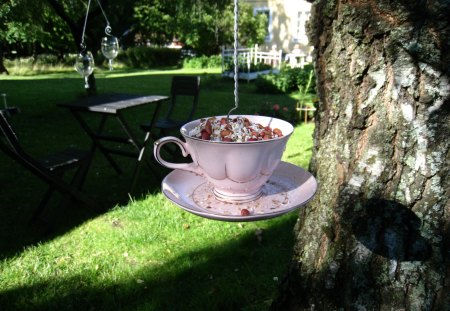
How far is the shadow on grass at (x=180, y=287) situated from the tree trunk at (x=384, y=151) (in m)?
0.96

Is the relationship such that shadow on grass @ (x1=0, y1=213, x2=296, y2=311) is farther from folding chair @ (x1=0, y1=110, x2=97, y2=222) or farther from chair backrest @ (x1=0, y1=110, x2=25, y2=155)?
chair backrest @ (x1=0, y1=110, x2=25, y2=155)

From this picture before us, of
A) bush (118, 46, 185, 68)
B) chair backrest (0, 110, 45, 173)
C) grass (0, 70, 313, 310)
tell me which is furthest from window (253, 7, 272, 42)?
chair backrest (0, 110, 45, 173)

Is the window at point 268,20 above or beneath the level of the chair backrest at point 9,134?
above

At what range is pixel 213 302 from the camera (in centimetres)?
239

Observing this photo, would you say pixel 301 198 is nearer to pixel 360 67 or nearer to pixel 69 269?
pixel 360 67

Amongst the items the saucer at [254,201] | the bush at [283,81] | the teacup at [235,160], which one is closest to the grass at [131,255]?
the saucer at [254,201]

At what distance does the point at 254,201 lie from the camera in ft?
3.66

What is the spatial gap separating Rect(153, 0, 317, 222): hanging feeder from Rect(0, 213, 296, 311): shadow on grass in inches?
53.9

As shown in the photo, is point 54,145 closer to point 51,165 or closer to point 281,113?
point 51,165

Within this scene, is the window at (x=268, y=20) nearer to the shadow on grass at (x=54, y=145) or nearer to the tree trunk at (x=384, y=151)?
the shadow on grass at (x=54, y=145)

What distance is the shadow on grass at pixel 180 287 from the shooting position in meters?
2.40

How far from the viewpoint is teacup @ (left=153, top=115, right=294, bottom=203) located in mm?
938

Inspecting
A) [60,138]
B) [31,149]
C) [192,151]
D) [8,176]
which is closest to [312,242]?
[192,151]

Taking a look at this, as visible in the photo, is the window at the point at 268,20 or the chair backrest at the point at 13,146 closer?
the chair backrest at the point at 13,146
